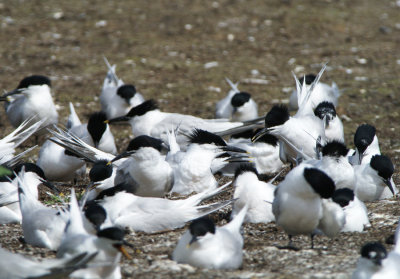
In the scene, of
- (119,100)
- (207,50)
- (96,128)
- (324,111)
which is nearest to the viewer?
(324,111)

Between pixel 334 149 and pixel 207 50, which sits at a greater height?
pixel 334 149

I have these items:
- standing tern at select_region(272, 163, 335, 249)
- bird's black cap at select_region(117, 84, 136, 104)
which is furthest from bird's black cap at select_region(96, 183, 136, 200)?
bird's black cap at select_region(117, 84, 136, 104)

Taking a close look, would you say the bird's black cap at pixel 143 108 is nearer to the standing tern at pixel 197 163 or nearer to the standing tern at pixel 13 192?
the standing tern at pixel 197 163

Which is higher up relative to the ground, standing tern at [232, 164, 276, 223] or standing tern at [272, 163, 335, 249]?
standing tern at [272, 163, 335, 249]

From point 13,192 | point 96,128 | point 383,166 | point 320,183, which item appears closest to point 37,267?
point 13,192

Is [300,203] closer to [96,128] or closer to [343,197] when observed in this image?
[343,197]

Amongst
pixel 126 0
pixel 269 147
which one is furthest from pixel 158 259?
pixel 126 0

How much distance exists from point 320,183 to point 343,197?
1.61ft

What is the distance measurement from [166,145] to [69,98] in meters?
2.76

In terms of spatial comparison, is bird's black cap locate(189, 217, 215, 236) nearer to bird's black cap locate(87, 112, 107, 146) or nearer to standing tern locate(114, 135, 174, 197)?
standing tern locate(114, 135, 174, 197)

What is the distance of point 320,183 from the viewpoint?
3.87 meters

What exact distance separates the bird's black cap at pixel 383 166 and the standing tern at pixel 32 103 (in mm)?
3879

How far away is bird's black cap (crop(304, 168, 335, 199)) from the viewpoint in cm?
387

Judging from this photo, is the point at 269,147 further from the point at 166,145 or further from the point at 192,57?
the point at 192,57
